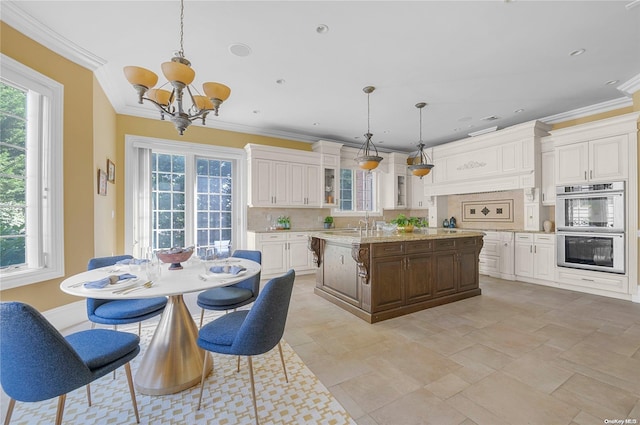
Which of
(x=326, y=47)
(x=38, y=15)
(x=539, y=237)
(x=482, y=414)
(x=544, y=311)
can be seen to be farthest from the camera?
(x=539, y=237)

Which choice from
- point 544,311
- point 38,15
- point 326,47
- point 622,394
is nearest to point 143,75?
point 38,15

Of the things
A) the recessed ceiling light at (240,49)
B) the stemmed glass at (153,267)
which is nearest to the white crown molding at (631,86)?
the recessed ceiling light at (240,49)

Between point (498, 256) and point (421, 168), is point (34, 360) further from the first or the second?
point (498, 256)

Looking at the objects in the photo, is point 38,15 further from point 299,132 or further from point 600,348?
point 600,348

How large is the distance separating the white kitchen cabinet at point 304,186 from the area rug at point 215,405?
12.7 feet

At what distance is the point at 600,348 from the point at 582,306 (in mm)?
1423

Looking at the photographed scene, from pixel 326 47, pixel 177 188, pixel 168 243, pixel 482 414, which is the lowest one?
pixel 482 414

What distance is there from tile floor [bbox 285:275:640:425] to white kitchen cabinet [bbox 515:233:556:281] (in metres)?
0.91

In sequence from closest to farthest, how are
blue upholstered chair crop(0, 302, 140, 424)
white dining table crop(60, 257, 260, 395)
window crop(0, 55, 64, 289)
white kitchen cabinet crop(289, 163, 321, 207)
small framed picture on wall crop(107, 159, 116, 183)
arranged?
blue upholstered chair crop(0, 302, 140, 424) → white dining table crop(60, 257, 260, 395) → window crop(0, 55, 64, 289) → small framed picture on wall crop(107, 159, 116, 183) → white kitchen cabinet crop(289, 163, 321, 207)

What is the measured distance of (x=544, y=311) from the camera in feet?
11.1

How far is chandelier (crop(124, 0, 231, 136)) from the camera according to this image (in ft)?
5.96

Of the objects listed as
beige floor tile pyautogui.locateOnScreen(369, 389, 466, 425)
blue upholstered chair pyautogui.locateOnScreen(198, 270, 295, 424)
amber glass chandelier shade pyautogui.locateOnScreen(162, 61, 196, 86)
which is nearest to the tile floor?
beige floor tile pyautogui.locateOnScreen(369, 389, 466, 425)

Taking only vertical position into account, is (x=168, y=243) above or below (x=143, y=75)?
below

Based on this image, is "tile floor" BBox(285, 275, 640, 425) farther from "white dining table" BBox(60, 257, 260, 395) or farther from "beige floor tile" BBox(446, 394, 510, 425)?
"white dining table" BBox(60, 257, 260, 395)
